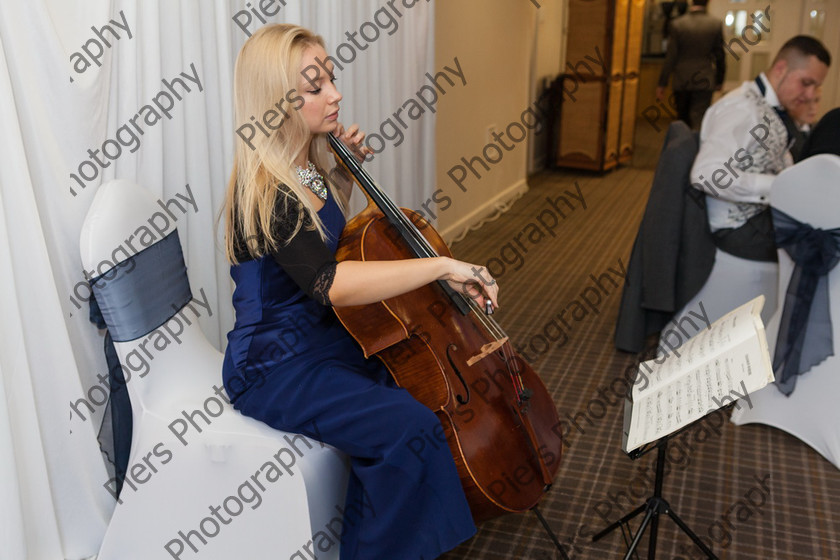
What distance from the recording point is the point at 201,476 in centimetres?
169

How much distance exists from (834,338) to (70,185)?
217cm

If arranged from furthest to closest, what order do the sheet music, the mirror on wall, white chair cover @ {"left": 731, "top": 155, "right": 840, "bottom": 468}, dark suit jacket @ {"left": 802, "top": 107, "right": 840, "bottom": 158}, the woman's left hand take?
the mirror on wall < dark suit jacket @ {"left": 802, "top": 107, "right": 840, "bottom": 158} < white chair cover @ {"left": 731, "top": 155, "right": 840, "bottom": 468} < the woman's left hand < the sheet music

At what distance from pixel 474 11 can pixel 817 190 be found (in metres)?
2.81

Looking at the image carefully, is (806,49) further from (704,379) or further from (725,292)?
(704,379)

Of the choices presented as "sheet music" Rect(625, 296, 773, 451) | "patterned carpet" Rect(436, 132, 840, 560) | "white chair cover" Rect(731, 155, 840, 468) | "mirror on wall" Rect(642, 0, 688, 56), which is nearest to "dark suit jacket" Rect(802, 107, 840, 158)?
"white chair cover" Rect(731, 155, 840, 468)

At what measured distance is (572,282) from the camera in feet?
13.3

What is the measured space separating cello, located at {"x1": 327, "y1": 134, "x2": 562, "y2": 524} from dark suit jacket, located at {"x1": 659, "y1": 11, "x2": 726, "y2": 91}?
500 cm

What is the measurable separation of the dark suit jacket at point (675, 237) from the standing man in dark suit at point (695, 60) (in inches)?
124

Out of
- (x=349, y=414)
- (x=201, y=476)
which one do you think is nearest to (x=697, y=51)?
(x=349, y=414)

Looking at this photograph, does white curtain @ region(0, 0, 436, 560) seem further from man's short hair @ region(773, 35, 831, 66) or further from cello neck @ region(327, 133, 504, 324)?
man's short hair @ region(773, 35, 831, 66)

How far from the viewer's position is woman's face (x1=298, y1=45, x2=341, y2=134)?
1651 mm

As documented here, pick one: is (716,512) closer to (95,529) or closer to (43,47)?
(95,529)

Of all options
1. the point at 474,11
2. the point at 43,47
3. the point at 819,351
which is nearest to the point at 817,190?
the point at 819,351

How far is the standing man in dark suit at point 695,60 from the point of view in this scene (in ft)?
19.6
